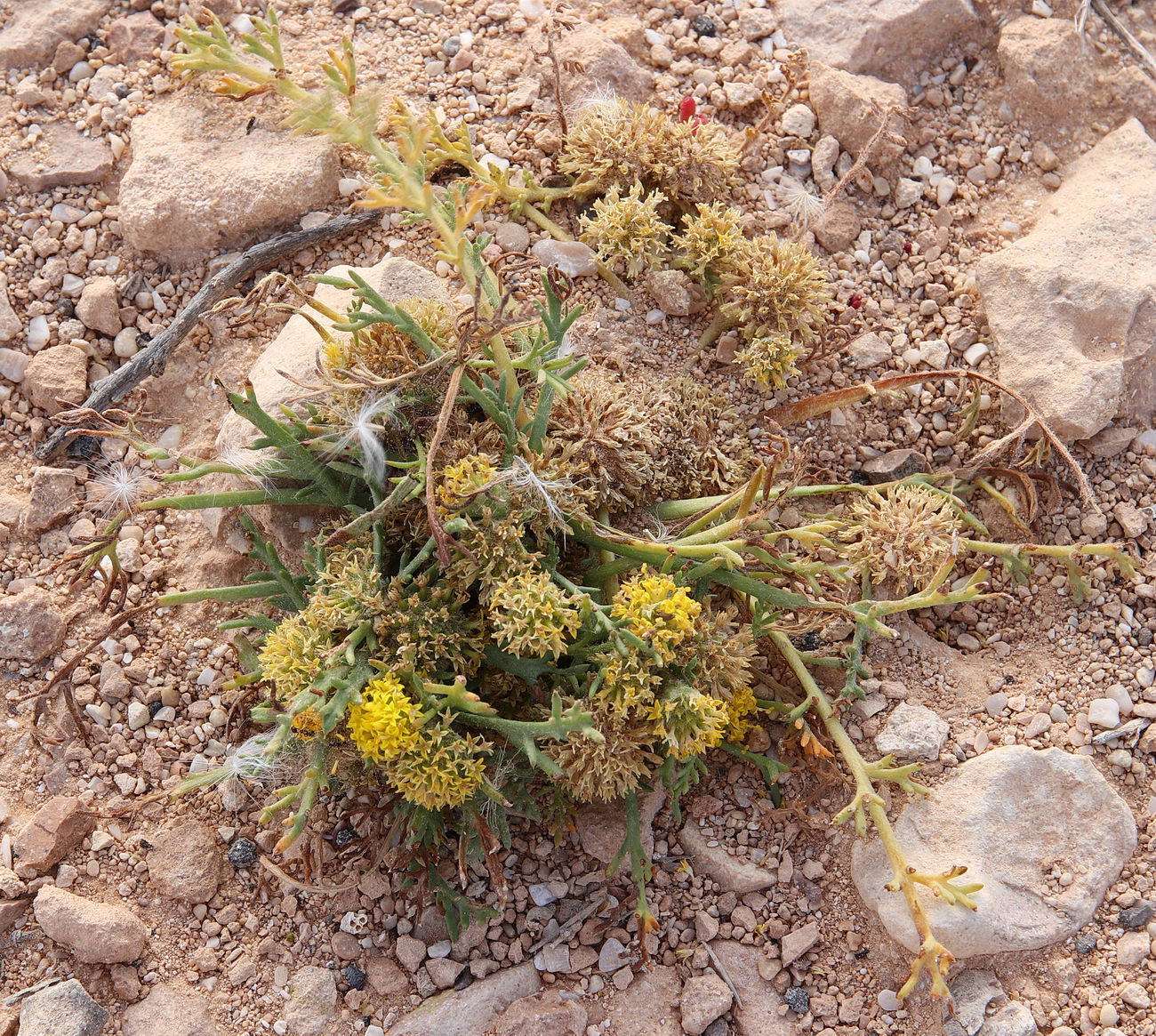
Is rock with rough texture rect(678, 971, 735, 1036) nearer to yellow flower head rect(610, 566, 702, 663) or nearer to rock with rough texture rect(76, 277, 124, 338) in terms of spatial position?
yellow flower head rect(610, 566, 702, 663)

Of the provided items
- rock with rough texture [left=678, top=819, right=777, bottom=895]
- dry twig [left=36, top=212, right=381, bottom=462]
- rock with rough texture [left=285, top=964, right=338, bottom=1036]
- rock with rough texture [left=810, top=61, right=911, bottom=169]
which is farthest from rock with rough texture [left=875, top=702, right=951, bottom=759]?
dry twig [left=36, top=212, right=381, bottom=462]

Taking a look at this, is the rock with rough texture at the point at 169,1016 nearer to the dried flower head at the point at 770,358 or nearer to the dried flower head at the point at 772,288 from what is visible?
the dried flower head at the point at 770,358

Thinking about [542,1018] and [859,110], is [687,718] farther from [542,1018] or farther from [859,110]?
[859,110]

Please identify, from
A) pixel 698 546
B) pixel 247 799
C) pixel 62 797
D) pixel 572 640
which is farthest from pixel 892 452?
pixel 62 797

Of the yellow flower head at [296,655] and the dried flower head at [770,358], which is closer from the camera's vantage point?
the yellow flower head at [296,655]

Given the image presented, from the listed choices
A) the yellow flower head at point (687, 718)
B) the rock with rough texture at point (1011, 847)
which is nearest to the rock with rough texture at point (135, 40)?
the yellow flower head at point (687, 718)

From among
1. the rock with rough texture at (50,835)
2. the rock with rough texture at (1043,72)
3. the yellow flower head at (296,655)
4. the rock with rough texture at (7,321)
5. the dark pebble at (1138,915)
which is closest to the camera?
the yellow flower head at (296,655)

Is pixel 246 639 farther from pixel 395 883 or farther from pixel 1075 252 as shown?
pixel 1075 252
